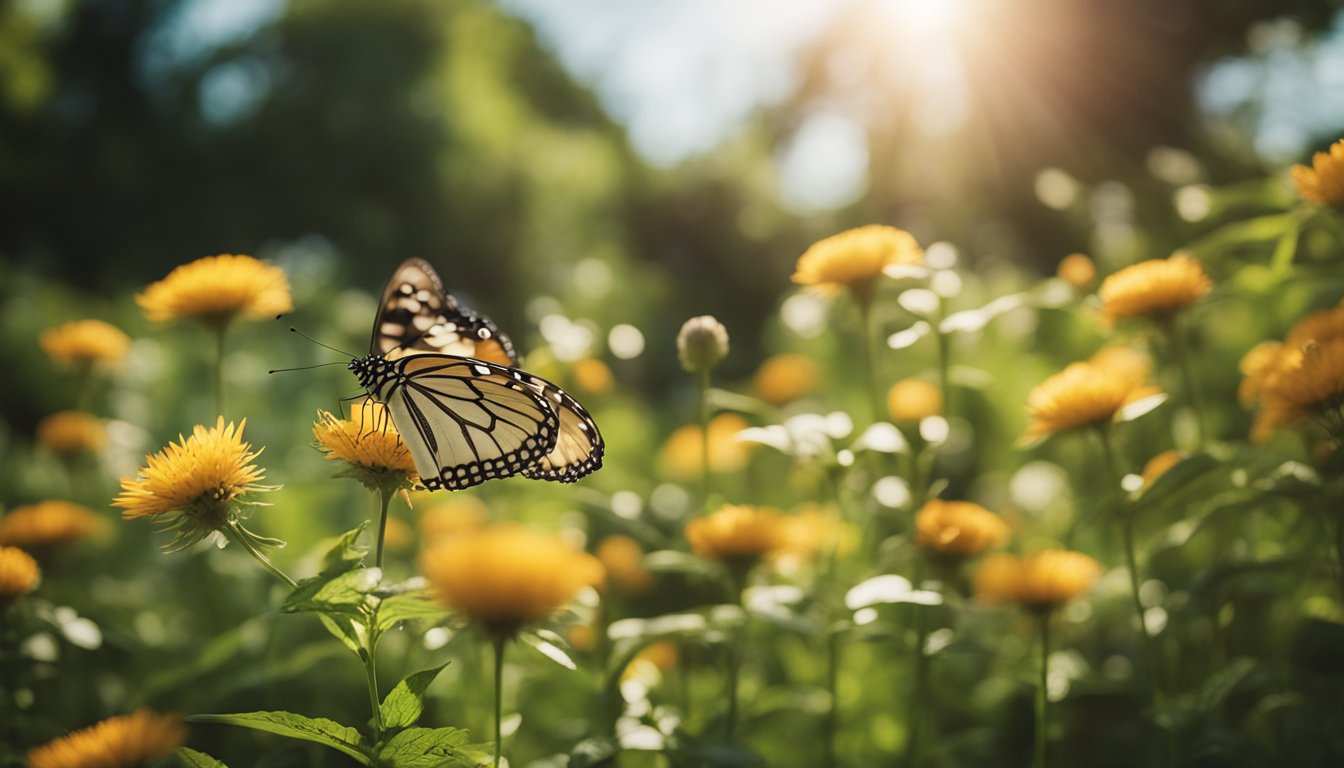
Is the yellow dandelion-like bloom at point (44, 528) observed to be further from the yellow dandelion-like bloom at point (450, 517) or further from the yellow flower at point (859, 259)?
the yellow flower at point (859, 259)

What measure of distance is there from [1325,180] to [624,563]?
1.57 m

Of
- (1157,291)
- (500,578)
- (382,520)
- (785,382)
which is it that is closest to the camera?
(500,578)

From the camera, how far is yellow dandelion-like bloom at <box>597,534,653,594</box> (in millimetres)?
1994

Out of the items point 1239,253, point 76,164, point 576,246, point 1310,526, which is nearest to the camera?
point 1310,526

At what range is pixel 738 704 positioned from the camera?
57.0 inches

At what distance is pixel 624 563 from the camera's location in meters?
2.09

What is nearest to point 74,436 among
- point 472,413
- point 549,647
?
point 472,413

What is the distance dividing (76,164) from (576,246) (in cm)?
595

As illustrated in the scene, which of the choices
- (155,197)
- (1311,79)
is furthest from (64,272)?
(1311,79)

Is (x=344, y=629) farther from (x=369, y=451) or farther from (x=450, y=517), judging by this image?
(x=450, y=517)

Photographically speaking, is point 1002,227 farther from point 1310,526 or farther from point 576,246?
point 1310,526

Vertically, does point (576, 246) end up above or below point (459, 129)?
below

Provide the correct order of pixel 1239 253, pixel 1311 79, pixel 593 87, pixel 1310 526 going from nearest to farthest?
pixel 1310 526
pixel 1239 253
pixel 1311 79
pixel 593 87

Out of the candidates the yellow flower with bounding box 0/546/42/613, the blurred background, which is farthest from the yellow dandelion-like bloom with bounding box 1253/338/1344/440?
the yellow flower with bounding box 0/546/42/613
